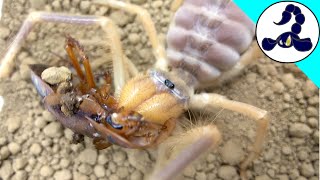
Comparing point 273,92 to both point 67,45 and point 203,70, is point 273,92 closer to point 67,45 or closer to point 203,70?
point 203,70

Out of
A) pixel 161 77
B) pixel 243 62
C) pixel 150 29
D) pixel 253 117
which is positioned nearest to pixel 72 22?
pixel 150 29

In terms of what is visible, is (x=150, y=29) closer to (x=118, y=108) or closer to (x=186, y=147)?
(x=118, y=108)

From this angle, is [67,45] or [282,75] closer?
[67,45]

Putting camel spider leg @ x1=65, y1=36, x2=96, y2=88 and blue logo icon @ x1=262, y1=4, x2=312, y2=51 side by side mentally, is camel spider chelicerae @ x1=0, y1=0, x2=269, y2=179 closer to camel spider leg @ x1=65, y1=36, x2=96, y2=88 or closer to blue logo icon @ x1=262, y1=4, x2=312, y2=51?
camel spider leg @ x1=65, y1=36, x2=96, y2=88

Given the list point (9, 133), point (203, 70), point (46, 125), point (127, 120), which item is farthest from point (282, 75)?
point (9, 133)

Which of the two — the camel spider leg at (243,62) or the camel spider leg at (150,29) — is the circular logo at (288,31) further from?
the camel spider leg at (150,29)

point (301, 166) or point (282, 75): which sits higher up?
point (282, 75)

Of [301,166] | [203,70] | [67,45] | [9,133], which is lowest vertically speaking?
[301,166]
